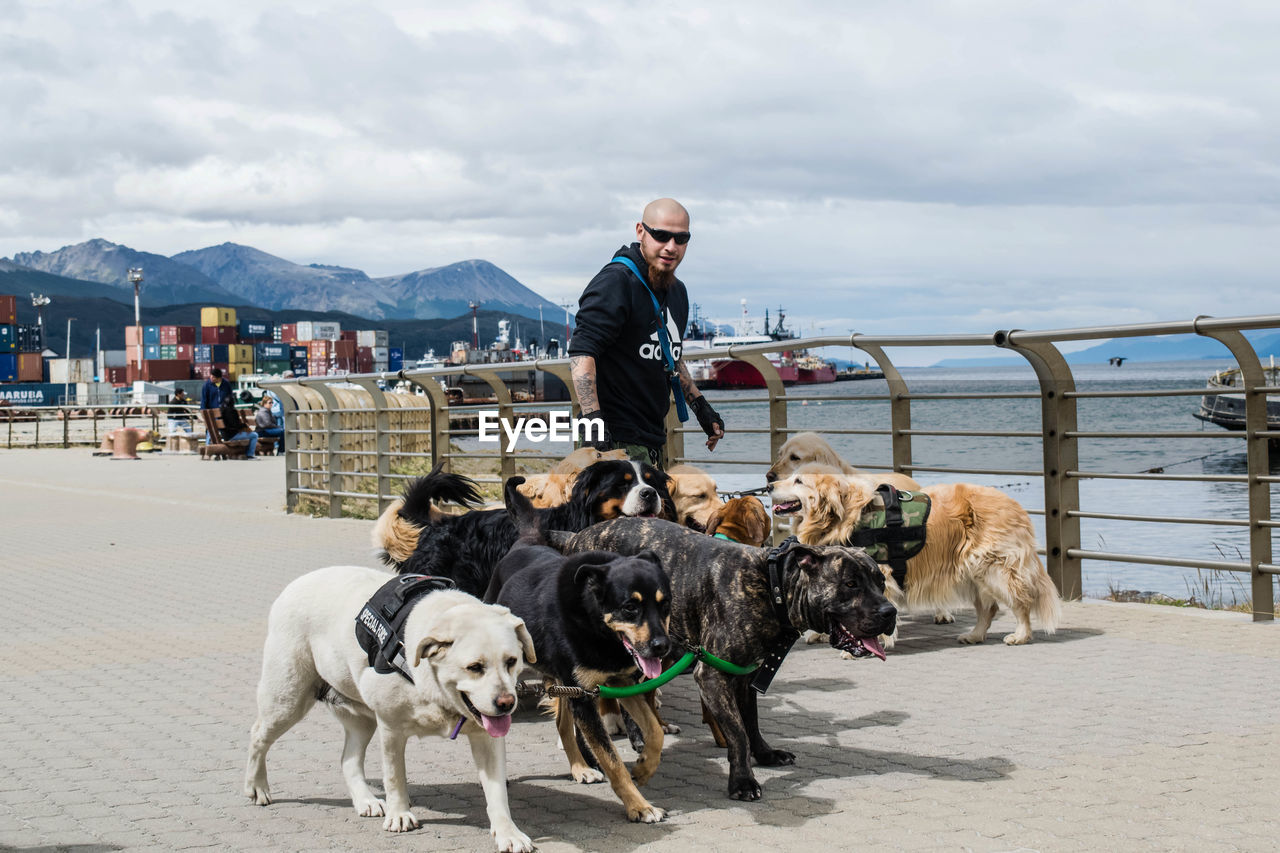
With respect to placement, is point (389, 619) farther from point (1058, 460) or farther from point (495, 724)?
point (1058, 460)

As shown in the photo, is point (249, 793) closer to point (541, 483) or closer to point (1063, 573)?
point (541, 483)

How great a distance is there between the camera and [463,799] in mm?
4262

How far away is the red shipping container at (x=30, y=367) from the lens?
452ft

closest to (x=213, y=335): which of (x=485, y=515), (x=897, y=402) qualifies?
(x=897, y=402)

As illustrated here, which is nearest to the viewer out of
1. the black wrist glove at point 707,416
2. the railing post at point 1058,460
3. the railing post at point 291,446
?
the black wrist glove at point 707,416

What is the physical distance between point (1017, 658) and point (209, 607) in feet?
18.8

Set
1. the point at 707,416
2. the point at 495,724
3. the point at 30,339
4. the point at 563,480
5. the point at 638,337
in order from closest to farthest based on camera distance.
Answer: the point at 495,724
the point at 638,337
the point at 563,480
the point at 707,416
the point at 30,339

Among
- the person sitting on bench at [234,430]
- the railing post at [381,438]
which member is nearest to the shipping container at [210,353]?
the person sitting on bench at [234,430]

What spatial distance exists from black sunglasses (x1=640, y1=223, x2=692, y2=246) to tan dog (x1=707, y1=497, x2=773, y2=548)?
4.26 ft

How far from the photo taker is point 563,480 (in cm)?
607

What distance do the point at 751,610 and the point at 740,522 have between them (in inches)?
62.2

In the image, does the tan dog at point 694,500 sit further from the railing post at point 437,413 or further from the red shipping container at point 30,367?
the red shipping container at point 30,367

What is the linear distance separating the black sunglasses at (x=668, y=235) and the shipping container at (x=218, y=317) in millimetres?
196134

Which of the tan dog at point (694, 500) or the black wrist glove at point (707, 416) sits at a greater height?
the black wrist glove at point (707, 416)
